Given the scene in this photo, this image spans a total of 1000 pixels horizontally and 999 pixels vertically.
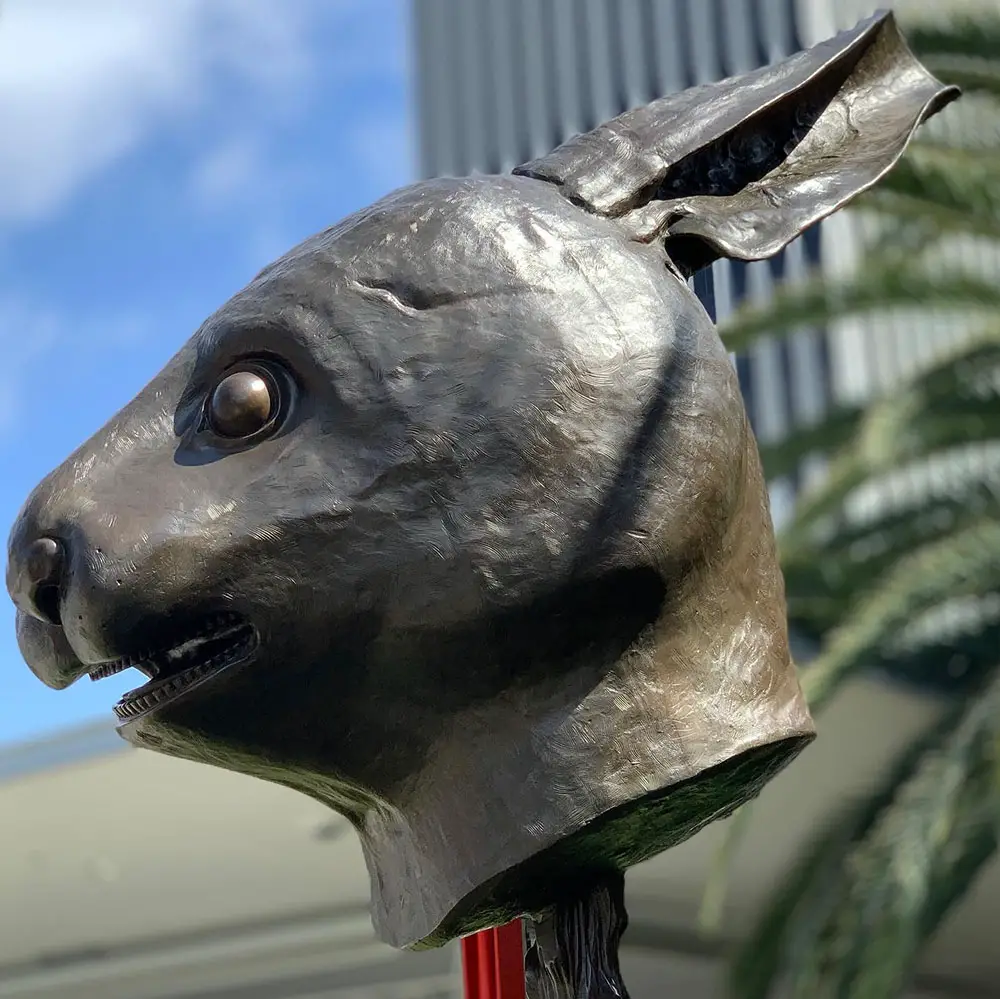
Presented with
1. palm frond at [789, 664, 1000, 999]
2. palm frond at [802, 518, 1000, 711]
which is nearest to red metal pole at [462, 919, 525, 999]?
palm frond at [789, 664, 1000, 999]

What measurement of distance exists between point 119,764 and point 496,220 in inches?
304

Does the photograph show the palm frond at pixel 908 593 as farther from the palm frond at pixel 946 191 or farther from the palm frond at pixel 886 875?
the palm frond at pixel 946 191

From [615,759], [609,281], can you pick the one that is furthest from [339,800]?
[609,281]

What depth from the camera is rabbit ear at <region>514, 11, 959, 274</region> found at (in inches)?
71.0

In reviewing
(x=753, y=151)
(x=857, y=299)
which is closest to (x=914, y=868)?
(x=857, y=299)

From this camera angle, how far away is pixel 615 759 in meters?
1.57

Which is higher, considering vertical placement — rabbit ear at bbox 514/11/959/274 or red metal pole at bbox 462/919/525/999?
rabbit ear at bbox 514/11/959/274

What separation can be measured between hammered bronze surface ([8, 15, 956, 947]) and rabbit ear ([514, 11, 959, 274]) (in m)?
0.11

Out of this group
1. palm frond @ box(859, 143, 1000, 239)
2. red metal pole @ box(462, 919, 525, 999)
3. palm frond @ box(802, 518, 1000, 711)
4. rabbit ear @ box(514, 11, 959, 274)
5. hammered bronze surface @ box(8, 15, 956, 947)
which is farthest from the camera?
A: palm frond @ box(802, 518, 1000, 711)

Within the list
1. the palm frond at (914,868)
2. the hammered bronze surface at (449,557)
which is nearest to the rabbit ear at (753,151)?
the hammered bronze surface at (449,557)

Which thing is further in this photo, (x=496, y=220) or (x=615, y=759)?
(x=496, y=220)

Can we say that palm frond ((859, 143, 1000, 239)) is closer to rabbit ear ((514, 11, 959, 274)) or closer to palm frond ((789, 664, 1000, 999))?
Answer: palm frond ((789, 664, 1000, 999))

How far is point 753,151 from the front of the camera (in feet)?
6.19

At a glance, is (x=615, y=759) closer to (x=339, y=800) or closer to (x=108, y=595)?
(x=339, y=800)
